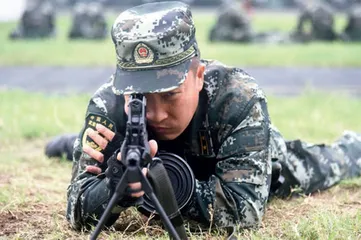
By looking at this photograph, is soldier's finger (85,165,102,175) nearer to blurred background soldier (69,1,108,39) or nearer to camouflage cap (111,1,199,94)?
camouflage cap (111,1,199,94)

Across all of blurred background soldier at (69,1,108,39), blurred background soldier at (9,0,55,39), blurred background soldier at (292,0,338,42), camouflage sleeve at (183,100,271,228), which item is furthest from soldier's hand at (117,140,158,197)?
blurred background soldier at (9,0,55,39)

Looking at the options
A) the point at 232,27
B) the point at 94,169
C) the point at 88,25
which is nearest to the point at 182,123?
the point at 94,169

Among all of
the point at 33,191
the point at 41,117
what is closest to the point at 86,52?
the point at 41,117

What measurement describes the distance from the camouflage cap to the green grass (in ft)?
33.9

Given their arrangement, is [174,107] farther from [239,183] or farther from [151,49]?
[239,183]

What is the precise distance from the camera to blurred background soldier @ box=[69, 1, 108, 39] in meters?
20.1

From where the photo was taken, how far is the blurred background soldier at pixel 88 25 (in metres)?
20.1

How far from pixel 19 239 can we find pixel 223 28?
15821mm

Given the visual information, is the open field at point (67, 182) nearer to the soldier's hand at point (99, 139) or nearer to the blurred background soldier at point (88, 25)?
the soldier's hand at point (99, 139)

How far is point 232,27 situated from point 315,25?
6.80 feet

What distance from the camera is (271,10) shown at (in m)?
34.3

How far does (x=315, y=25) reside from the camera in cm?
1927

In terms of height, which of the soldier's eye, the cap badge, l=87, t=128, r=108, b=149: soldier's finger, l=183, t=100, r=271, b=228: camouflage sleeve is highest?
the cap badge

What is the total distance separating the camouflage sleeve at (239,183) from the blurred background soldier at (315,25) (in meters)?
15.7
